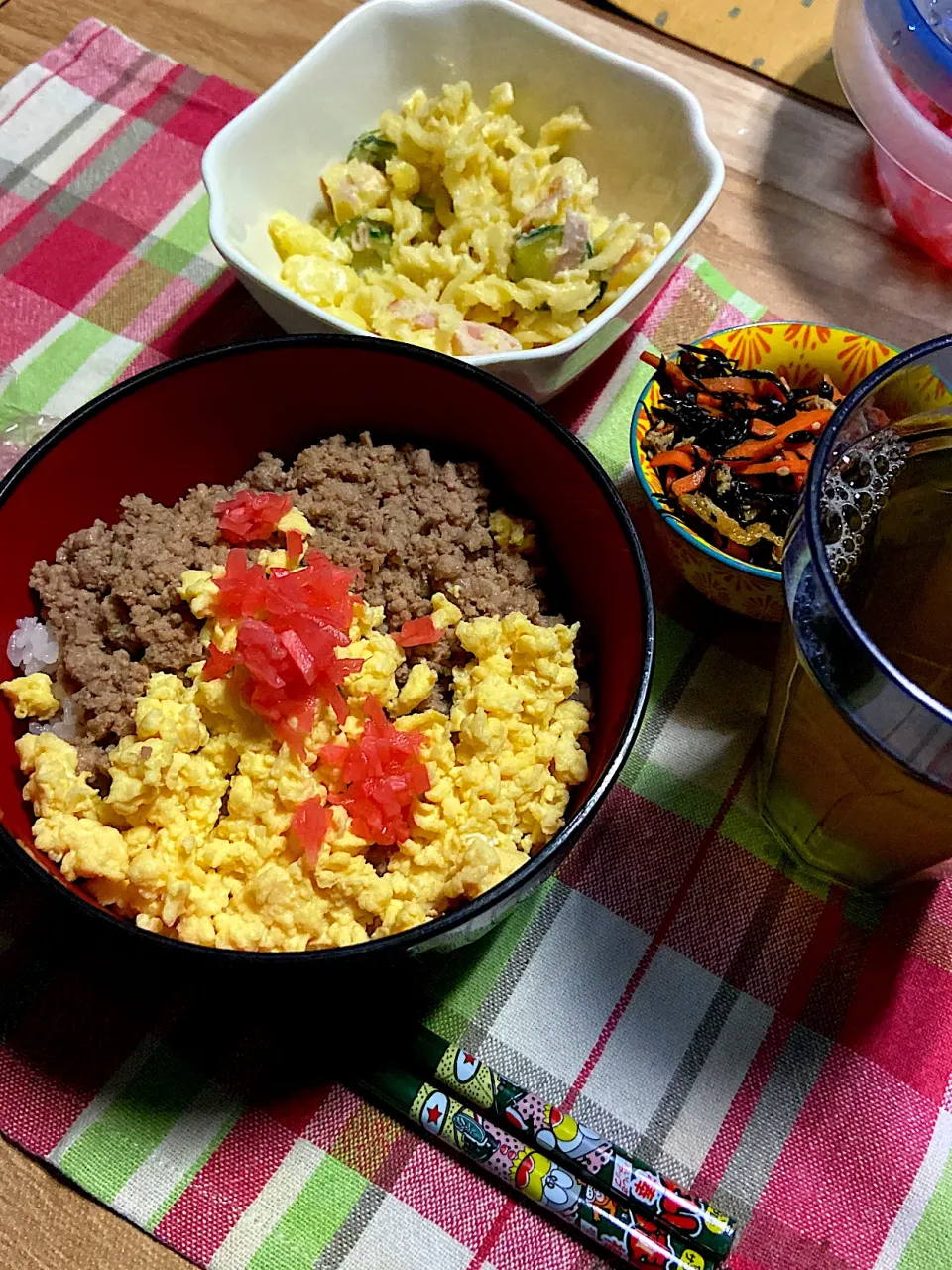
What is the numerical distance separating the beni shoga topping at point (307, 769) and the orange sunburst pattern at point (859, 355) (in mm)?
496

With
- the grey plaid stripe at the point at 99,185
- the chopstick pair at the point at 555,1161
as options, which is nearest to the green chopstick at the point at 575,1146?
the chopstick pair at the point at 555,1161

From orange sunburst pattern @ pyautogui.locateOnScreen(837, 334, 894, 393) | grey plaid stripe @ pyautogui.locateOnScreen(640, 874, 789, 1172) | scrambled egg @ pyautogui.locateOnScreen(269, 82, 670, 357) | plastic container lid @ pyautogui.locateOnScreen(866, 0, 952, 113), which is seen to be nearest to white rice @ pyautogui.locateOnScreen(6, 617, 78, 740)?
scrambled egg @ pyautogui.locateOnScreen(269, 82, 670, 357)

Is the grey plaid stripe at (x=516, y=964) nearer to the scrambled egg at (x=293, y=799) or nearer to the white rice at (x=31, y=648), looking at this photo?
the scrambled egg at (x=293, y=799)

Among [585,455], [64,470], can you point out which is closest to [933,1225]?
[585,455]

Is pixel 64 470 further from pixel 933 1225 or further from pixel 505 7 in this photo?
pixel 933 1225

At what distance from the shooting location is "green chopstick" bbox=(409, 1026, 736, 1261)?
0.84 metres

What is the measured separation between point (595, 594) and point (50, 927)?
62cm

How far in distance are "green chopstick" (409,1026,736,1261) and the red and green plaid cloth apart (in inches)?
1.4

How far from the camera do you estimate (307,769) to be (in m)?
0.92

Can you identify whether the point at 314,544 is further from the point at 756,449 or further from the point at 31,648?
the point at 756,449

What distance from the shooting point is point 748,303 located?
1.38 metres

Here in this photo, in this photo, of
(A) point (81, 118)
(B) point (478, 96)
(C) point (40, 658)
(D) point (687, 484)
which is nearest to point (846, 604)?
(D) point (687, 484)

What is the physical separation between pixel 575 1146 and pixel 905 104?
129 centimetres

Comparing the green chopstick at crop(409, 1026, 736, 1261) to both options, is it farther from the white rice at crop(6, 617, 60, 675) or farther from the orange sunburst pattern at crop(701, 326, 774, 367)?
the orange sunburst pattern at crop(701, 326, 774, 367)
